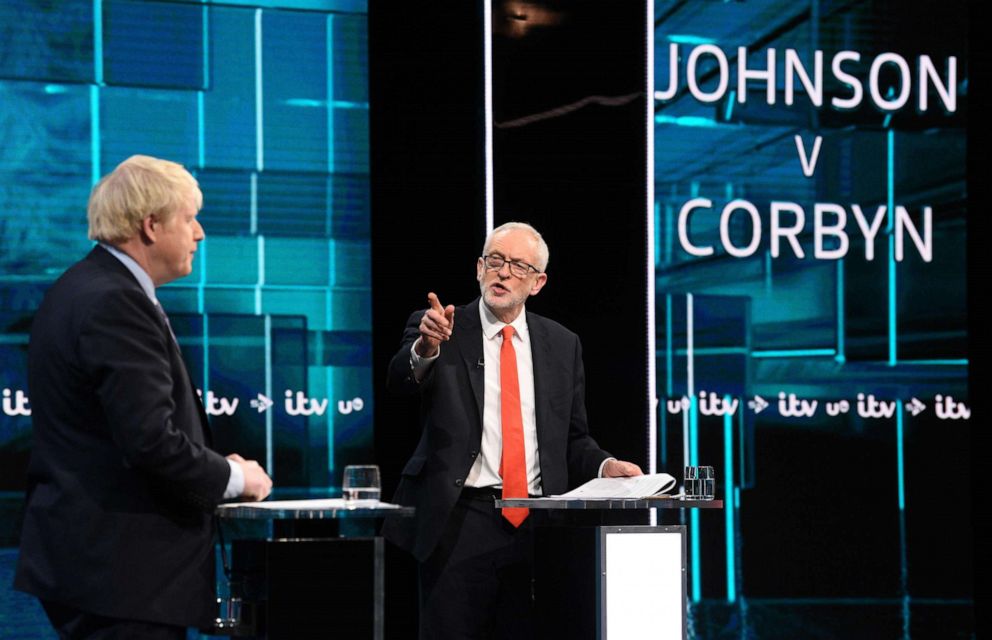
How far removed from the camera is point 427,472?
12.0ft

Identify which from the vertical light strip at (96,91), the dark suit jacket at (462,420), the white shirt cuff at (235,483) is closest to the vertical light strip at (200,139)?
the vertical light strip at (96,91)

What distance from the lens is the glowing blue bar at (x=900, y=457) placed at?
17.6 ft

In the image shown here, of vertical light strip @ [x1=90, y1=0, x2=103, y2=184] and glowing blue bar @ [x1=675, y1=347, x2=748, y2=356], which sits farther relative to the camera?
glowing blue bar @ [x1=675, y1=347, x2=748, y2=356]

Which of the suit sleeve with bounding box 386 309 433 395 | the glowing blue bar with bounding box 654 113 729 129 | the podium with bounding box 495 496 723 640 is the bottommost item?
the podium with bounding box 495 496 723 640

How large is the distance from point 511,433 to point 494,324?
0.35m

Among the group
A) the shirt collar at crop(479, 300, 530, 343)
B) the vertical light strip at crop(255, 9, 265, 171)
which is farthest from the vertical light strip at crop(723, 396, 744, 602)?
the vertical light strip at crop(255, 9, 265, 171)

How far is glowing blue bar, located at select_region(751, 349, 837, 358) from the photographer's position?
17.4 ft

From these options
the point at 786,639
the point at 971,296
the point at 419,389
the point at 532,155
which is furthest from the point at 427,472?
the point at 971,296

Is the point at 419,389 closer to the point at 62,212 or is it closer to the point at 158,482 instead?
the point at 158,482

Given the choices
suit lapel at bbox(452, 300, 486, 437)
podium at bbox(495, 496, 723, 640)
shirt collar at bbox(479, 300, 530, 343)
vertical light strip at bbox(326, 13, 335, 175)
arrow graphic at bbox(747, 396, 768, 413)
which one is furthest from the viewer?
arrow graphic at bbox(747, 396, 768, 413)

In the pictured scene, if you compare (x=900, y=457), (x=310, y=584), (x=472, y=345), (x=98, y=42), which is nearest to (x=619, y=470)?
(x=472, y=345)

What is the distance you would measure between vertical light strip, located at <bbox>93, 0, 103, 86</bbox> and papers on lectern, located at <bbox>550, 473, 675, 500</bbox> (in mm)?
2504

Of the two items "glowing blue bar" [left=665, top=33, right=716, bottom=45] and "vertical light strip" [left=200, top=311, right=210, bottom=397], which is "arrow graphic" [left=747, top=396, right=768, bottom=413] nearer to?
"glowing blue bar" [left=665, top=33, right=716, bottom=45]

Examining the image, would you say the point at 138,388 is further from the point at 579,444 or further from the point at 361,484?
the point at 579,444
